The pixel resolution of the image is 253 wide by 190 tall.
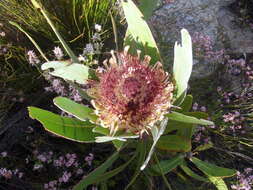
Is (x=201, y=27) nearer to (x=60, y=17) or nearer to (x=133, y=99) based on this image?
(x=60, y=17)

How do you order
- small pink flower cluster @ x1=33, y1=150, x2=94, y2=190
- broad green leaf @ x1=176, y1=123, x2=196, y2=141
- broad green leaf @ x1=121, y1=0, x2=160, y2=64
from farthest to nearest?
small pink flower cluster @ x1=33, y1=150, x2=94, y2=190
broad green leaf @ x1=176, y1=123, x2=196, y2=141
broad green leaf @ x1=121, y1=0, x2=160, y2=64

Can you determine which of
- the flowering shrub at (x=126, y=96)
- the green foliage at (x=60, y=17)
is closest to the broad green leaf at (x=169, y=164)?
the flowering shrub at (x=126, y=96)

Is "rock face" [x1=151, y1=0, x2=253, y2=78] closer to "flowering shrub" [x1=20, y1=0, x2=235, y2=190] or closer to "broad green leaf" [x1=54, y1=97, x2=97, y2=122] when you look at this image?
"flowering shrub" [x1=20, y1=0, x2=235, y2=190]

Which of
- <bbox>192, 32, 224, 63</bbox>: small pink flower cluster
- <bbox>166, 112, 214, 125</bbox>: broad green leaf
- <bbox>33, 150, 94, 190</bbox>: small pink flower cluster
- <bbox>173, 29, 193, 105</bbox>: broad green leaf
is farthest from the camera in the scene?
<bbox>192, 32, 224, 63</bbox>: small pink flower cluster

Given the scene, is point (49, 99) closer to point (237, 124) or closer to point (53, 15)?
point (53, 15)

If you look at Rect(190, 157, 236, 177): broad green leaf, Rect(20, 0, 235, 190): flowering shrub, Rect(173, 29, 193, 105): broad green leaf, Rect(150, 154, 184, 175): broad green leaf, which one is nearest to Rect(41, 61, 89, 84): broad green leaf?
Rect(20, 0, 235, 190): flowering shrub
